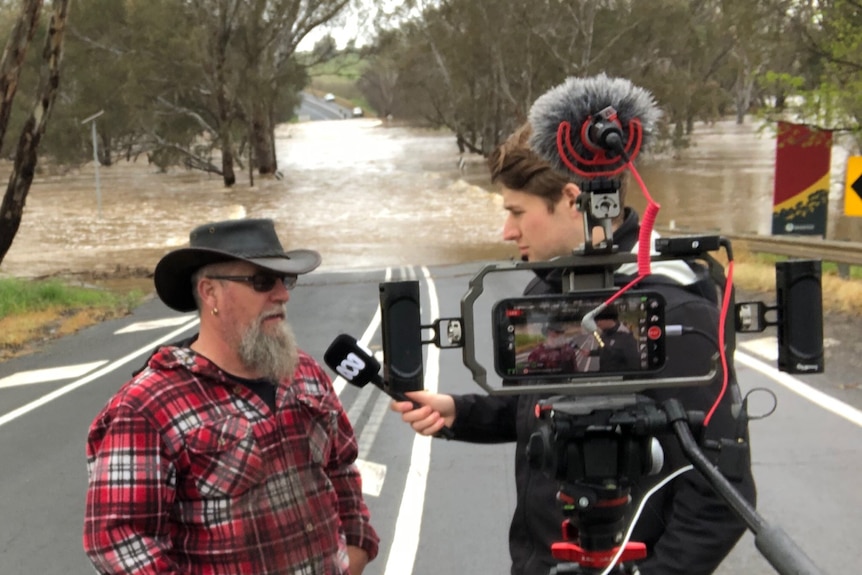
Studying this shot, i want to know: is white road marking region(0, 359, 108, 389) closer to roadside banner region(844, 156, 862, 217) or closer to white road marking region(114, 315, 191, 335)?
white road marking region(114, 315, 191, 335)

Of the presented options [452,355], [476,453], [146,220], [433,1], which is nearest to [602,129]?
[476,453]

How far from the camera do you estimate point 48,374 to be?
9719mm

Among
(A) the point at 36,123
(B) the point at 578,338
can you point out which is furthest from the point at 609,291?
(A) the point at 36,123

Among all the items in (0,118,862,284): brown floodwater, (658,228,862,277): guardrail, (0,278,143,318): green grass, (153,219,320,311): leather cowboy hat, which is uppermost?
(153,219,320,311): leather cowboy hat

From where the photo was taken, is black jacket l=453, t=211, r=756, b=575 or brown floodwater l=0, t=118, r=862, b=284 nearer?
black jacket l=453, t=211, r=756, b=575

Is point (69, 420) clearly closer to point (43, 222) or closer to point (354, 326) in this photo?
point (354, 326)

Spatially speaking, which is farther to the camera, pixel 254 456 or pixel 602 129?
pixel 254 456

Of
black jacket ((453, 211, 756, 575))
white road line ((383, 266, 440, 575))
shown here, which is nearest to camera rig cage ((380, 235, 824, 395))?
black jacket ((453, 211, 756, 575))

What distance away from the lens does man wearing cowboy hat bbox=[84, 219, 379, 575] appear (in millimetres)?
2195

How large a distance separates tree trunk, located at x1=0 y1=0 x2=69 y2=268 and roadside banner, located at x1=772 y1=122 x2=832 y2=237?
37.3 ft

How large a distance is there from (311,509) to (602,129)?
52.7 inches

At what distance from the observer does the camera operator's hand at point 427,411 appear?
6.56 feet

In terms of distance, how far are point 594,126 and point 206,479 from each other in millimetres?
1280

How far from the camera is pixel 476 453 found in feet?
20.6
